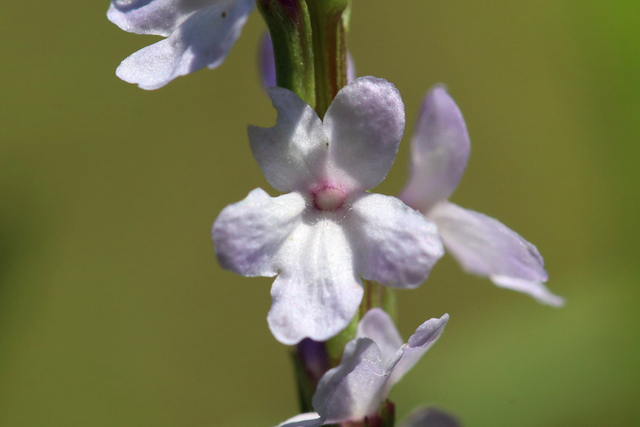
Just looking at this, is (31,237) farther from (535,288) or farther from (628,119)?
(628,119)

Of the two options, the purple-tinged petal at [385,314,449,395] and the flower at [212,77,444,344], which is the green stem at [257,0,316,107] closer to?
the flower at [212,77,444,344]

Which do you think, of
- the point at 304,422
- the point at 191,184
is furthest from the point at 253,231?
the point at 191,184

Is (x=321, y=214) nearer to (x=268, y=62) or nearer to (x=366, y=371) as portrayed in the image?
(x=366, y=371)

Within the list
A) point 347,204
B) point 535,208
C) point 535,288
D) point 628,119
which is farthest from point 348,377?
point 535,208

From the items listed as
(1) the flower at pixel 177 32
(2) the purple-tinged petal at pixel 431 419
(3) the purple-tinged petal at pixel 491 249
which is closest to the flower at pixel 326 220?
(1) the flower at pixel 177 32

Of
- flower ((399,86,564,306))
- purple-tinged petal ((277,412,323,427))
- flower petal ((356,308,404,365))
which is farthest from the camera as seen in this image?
flower ((399,86,564,306))

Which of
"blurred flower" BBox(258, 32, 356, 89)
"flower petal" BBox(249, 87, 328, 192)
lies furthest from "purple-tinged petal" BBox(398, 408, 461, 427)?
"blurred flower" BBox(258, 32, 356, 89)

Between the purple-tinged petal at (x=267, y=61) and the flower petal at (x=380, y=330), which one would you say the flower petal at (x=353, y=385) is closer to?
the flower petal at (x=380, y=330)
